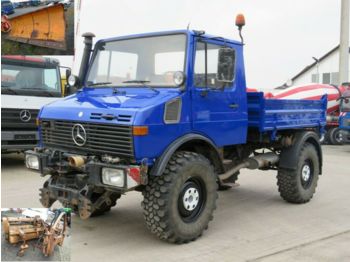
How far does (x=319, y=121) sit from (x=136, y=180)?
14.8 feet

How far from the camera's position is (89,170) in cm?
476

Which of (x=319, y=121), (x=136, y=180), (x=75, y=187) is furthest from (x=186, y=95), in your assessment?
(x=319, y=121)

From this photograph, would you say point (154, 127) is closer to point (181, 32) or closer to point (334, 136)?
point (181, 32)

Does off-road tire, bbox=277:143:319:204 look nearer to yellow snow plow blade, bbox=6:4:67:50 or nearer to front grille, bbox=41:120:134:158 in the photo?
front grille, bbox=41:120:134:158

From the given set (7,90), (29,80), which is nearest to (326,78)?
(29,80)

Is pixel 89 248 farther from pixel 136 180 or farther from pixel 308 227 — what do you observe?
pixel 308 227

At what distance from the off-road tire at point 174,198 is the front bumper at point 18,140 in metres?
5.58

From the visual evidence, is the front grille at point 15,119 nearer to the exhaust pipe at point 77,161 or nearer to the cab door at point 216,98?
the exhaust pipe at point 77,161

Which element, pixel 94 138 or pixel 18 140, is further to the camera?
pixel 18 140

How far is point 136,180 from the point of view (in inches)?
178

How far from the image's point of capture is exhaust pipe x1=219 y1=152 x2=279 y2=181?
651cm

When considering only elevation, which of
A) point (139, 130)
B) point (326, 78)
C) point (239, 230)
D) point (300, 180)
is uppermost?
point (326, 78)

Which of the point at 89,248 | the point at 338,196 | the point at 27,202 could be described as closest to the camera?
the point at 89,248

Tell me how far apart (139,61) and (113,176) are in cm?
169
